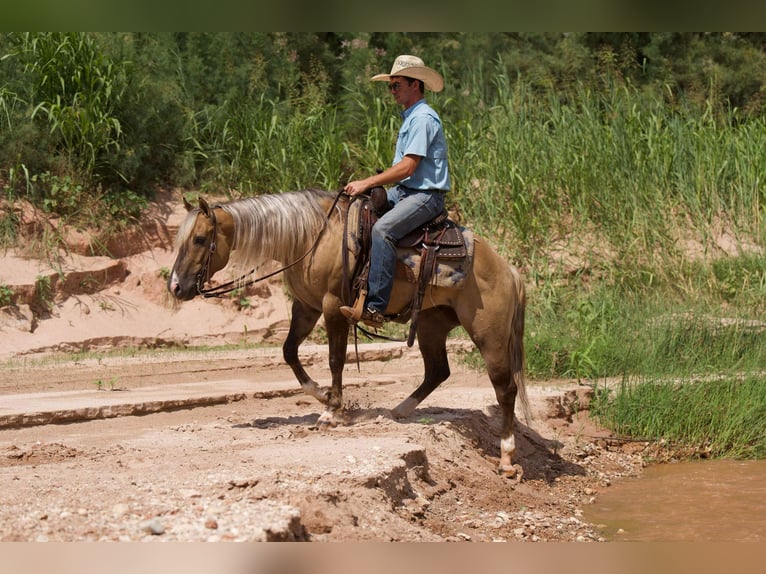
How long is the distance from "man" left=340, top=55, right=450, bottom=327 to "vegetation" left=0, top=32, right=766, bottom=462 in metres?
3.77

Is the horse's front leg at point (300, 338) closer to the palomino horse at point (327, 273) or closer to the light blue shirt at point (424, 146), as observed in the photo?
the palomino horse at point (327, 273)

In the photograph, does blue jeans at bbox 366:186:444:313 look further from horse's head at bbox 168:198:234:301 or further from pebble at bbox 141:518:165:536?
pebble at bbox 141:518:165:536

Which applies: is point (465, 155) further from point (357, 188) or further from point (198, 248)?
point (198, 248)

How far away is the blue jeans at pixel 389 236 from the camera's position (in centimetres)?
736

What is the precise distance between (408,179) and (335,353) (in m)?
1.52

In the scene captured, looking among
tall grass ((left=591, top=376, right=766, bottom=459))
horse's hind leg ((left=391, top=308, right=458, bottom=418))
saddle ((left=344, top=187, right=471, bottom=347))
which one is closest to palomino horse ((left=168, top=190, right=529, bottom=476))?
saddle ((left=344, top=187, right=471, bottom=347))

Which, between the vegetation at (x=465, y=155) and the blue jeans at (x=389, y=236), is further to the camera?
the vegetation at (x=465, y=155)

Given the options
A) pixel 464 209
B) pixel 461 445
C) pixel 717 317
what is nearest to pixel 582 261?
pixel 464 209

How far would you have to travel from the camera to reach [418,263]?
24.6 ft

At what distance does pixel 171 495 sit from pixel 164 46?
13.3 meters

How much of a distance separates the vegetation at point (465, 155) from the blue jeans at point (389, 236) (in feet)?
12.3

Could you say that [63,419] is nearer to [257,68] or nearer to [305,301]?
[305,301]

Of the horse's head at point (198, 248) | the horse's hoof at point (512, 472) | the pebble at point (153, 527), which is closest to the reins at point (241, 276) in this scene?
the horse's head at point (198, 248)

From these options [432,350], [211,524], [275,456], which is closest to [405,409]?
[432,350]
